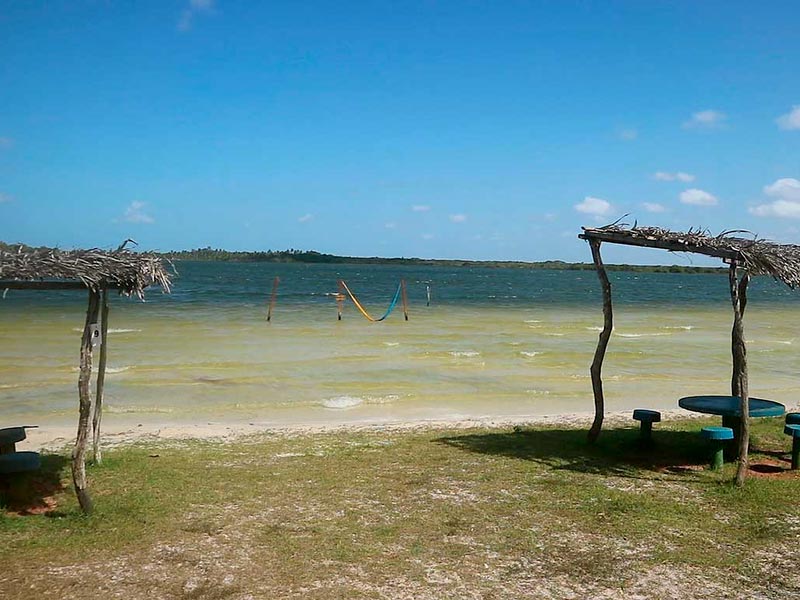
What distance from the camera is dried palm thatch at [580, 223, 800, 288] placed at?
21.4 ft

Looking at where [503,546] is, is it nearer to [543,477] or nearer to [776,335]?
[543,477]

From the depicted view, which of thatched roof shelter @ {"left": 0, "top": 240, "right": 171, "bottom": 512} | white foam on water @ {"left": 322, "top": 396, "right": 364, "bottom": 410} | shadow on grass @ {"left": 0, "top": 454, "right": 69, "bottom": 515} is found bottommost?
white foam on water @ {"left": 322, "top": 396, "right": 364, "bottom": 410}

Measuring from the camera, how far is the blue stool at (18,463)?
5938 millimetres

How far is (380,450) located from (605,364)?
35.6 feet

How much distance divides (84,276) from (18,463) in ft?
5.74

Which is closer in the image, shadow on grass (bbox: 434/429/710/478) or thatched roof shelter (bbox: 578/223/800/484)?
thatched roof shelter (bbox: 578/223/800/484)

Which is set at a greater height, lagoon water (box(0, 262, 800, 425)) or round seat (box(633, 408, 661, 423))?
round seat (box(633, 408, 661, 423))

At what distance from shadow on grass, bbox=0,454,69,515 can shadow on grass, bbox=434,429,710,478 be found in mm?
4134

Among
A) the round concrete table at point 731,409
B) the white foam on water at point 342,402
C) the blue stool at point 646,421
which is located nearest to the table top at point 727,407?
the round concrete table at point 731,409

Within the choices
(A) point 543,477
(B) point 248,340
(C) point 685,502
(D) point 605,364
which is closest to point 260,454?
(A) point 543,477

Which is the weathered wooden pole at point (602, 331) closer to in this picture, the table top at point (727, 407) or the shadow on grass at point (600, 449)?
the shadow on grass at point (600, 449)

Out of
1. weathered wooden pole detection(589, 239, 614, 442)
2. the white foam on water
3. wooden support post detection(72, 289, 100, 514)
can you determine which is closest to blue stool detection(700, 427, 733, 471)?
weathered wooden pole detection(589, 239, 614, 442)

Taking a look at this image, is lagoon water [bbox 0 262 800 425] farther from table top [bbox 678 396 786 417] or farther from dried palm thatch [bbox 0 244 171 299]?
dried palm thatch [bbox 0 244 171 299]

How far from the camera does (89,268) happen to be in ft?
17.7
